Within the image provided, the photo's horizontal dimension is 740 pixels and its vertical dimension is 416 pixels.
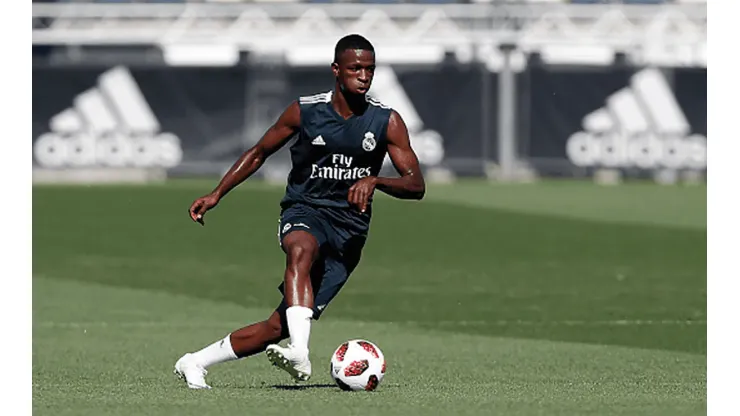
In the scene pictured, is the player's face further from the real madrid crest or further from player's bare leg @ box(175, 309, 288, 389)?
player's bare leg @ box(175, 309, 288, 389)

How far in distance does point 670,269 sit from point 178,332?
27.1 ft

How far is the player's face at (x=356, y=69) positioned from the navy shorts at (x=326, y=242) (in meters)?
0.81

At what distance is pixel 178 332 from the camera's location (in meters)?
15.3

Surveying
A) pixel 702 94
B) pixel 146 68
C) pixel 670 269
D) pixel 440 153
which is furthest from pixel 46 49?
pixel 670 269

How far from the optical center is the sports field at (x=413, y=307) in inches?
402

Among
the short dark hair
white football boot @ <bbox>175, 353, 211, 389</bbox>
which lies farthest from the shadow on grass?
the short dark hair

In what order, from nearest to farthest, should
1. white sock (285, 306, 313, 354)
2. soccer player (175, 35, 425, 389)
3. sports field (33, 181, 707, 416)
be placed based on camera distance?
1. white sock (285, 306, 313, 354)
2. sports field (33, 181, 707, 416)
3. soccer player (175, 35, 425, 389)

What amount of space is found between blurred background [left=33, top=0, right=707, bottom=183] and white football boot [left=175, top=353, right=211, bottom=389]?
31907 mm

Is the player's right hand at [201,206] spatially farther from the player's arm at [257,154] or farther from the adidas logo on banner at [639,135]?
the adidas logo on banner at [639,135]

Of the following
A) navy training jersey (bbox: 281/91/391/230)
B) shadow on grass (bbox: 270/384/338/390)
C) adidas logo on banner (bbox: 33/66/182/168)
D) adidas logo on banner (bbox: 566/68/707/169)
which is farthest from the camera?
adidas logo on banner (bbox: 566/68/707/169)

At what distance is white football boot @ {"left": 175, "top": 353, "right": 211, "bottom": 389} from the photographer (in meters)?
10.6

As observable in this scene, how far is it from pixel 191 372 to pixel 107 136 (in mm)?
32928

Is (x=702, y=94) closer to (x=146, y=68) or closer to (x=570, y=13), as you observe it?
(x=570, y=13)

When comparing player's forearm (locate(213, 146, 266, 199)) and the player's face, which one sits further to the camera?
player's forearm (locate(213, 146, 266, 199))
